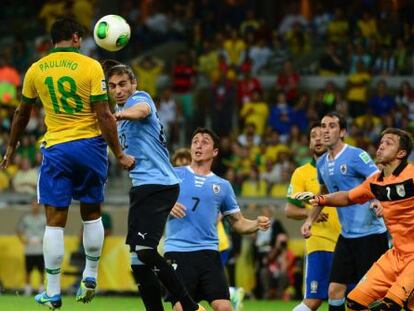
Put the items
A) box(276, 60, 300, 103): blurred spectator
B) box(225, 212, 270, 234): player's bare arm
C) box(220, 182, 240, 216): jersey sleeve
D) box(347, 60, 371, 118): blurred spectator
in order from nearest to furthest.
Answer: box(225, 212, 270, 234): player's bare arm, box(220, 182, 240, 216): jersey sleeve, box(347, 60, 371, 118): blurred spectator, box(276, 60, 300, 103): blurred spectator

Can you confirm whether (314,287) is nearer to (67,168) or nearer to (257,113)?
(67,168)

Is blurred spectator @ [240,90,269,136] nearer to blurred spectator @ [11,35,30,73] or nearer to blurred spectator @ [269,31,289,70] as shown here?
blurred spectator @ [269,31,289,70]

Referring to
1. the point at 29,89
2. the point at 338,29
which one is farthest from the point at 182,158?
the point at 338,29

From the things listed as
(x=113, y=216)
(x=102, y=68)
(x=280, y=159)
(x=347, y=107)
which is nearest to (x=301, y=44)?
(x=347, y=107)

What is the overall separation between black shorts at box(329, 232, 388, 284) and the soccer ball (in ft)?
11.0

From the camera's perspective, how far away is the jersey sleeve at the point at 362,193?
11.8 metres

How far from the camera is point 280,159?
23.2 metres

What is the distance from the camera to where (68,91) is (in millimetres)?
10742

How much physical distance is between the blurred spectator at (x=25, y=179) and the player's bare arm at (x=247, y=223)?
11567 mm

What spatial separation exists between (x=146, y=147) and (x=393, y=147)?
239 cm

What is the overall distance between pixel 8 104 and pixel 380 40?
8.09 metres

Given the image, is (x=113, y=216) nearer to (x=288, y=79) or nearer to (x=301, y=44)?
(x=288, y=79)

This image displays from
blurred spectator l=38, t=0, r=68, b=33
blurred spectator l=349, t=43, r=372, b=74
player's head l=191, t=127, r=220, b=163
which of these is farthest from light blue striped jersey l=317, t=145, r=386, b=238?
blurred spectator l=38, t=0, r=68, b=33

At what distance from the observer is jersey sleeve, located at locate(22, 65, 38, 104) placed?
35.6 feet
